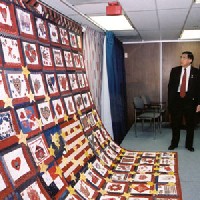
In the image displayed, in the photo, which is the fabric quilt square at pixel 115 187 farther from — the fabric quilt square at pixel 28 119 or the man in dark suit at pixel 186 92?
the man in dark suit at pixel 186 92

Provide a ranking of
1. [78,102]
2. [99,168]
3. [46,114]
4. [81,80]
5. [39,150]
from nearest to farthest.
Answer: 1. [39,150]
2. [46,114]
3. [99,168]
4. [78,102]
5. [81,80]

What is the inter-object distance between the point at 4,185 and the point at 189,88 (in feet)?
11.2

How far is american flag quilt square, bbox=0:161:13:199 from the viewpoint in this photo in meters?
1.65

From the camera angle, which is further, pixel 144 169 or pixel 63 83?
pixel 144 169

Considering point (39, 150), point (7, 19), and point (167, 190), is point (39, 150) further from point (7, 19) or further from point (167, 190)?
point (167, 190)

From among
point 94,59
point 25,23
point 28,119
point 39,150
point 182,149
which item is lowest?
point 182,149

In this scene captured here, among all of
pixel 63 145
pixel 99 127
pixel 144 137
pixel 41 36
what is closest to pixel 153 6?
pixel 41 36

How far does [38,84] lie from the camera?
2.37 metres

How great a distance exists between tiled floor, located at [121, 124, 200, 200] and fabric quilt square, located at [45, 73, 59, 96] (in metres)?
1.69

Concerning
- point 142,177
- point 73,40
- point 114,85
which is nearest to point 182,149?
point 114,85

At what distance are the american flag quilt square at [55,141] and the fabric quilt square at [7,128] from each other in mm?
437

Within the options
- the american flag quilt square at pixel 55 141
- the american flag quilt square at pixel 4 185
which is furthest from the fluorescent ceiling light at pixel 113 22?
the american flag quilt square at pixel 4 185

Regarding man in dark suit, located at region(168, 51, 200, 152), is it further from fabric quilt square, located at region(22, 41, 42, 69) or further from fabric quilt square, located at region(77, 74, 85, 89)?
fabric quilt square, located at region(22, 41, 42, 69)

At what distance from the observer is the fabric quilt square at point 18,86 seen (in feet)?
6.48
